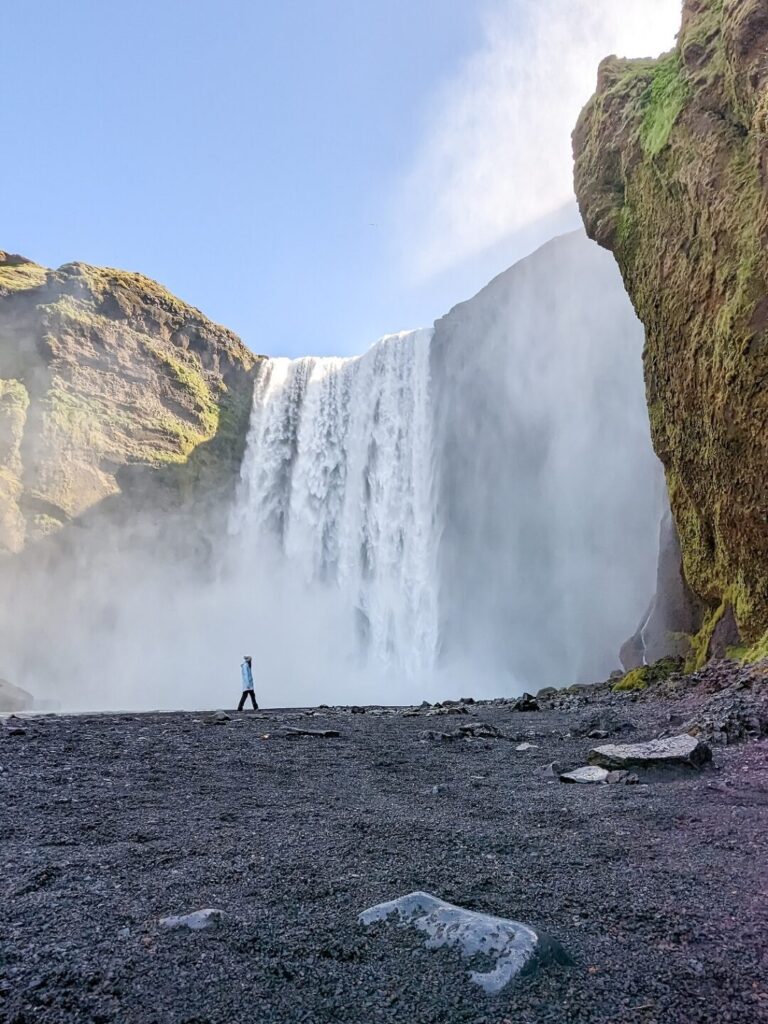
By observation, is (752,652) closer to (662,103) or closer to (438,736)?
(438,736)

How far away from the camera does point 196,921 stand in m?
2.25

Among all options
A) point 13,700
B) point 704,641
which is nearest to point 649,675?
point 704,641

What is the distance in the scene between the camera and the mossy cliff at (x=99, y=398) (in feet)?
107

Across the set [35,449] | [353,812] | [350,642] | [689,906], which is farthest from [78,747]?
[35,449]

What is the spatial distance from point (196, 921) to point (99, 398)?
3731 centimetres

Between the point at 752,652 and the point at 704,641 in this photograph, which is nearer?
the point at 752,652

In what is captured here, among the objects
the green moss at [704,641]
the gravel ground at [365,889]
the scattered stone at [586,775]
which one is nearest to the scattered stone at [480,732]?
the gravel ground at [365,889]

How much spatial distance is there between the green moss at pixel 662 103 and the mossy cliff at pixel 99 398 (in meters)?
29.7

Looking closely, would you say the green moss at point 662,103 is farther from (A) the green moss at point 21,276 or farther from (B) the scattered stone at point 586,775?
(A) the green moss at point 21,276

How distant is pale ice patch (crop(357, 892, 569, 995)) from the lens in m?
1.91

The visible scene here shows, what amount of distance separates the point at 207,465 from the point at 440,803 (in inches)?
1374

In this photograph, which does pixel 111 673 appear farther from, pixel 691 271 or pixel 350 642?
pixel 691 271

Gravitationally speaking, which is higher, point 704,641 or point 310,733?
point 704,641

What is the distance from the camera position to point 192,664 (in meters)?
33.8
